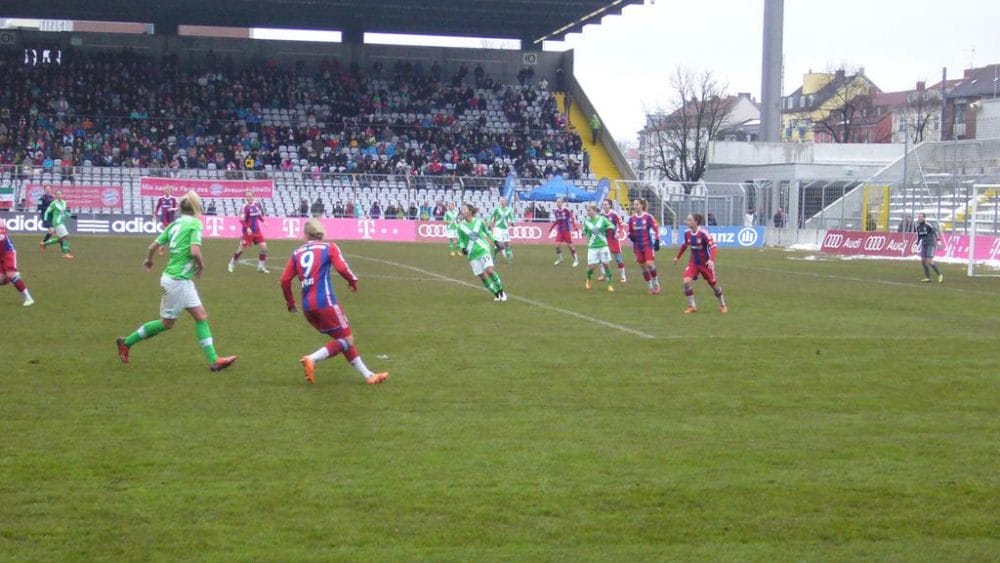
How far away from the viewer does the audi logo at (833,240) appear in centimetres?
4727

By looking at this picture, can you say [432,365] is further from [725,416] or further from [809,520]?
[809,520]

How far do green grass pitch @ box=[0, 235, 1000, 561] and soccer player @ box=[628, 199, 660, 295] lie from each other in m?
5.74

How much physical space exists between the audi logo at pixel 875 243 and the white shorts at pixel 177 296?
35527 millimetres

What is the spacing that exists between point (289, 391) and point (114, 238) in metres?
37.3

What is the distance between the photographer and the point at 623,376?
13164 mm

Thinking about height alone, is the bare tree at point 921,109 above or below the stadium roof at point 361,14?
below

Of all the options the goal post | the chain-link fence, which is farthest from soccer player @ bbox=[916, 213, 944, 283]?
the goal post

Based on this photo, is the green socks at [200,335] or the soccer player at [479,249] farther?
the soccer player at [479,249]

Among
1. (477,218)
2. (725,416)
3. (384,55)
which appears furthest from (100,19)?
(725,416)

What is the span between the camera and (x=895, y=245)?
43.9 metres

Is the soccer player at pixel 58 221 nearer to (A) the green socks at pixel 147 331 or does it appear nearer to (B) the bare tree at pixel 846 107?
(A) the green socks at pixel 147 331

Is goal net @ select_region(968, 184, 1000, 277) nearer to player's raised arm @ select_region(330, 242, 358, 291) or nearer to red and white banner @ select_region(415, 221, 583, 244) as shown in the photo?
red and white banner @ select_region(415, 221, 583, 244)

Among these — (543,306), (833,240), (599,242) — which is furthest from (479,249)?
(833,240)

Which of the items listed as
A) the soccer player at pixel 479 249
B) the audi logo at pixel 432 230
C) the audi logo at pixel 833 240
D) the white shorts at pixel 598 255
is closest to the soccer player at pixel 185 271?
the soccer player at pixel 479 249
